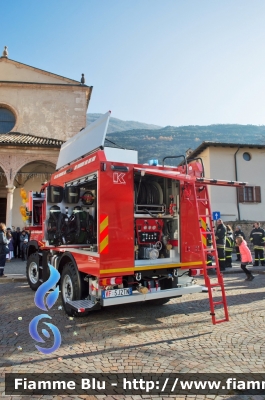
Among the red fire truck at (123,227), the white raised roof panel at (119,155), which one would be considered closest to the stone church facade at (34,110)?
the red fire truck at (123,227)

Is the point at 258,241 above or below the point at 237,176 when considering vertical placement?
below

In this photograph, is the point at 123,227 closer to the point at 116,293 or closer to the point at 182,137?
the point at 116,293

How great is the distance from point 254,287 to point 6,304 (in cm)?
635

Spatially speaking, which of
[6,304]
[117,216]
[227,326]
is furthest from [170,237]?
[6,304]

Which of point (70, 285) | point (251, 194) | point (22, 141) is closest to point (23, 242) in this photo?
point (22, 141)

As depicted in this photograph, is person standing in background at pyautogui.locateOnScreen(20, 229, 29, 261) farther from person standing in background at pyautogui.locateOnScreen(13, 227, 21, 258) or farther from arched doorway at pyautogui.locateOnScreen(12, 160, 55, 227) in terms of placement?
arched doorway at pyautogui.locateOnScreen(12, 160, 55, 227)

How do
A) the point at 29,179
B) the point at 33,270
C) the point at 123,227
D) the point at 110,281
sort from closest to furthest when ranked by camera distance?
the point at 110,281
the point at 123,227
the point at 33,270
the point at 29,179

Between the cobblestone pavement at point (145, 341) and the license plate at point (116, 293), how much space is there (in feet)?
1.83

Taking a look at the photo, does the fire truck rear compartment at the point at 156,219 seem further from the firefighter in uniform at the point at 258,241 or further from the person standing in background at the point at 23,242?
the person standing in background at the point at 23,242

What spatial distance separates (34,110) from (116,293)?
64.7ft

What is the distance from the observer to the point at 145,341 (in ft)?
15.3

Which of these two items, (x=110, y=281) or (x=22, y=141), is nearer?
(x=110, y=281)

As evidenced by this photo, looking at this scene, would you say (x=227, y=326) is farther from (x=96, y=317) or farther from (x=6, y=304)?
(x=6, y=304)

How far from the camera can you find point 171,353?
4.18 m
